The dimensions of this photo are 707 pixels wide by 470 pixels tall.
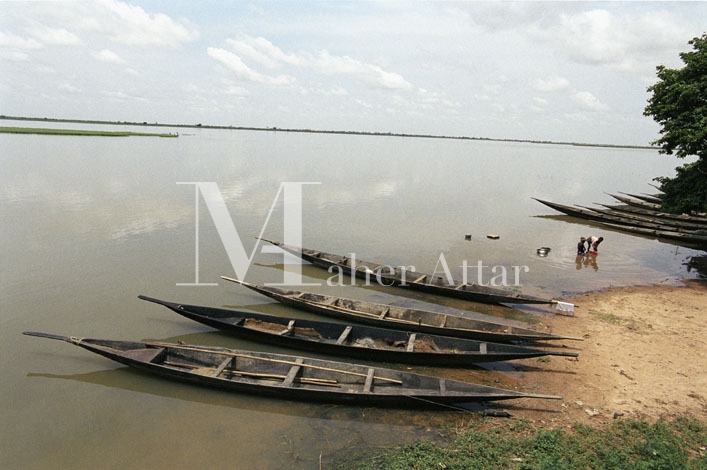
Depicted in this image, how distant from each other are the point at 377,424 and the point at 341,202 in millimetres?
22343

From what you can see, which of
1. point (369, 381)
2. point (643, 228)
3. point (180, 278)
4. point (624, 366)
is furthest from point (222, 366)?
point (643, 228)

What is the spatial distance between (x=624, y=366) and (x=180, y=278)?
42.5 ft

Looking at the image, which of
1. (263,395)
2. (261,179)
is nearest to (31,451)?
(263,395)

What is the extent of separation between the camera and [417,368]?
30.2ft

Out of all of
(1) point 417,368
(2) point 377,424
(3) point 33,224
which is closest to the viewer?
(2) point 377,424

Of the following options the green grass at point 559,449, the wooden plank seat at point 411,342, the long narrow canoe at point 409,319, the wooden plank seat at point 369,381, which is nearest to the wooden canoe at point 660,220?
the long narrow canoe at point 409,319

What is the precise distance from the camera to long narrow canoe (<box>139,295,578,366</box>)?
8.91 m

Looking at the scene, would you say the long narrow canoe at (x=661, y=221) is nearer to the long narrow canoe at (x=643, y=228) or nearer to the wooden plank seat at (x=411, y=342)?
the long narrow canoe at (x=643, y=228)

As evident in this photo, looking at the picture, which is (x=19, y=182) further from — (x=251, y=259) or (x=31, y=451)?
(x=31, y=451)

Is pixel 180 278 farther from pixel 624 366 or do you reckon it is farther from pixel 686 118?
pixel 686 118

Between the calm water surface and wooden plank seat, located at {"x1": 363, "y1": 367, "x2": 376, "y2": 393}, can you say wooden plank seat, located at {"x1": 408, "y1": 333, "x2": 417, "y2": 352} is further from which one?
wooden plank seat, located at {"x1": 363, "y1": 367, "x2": 376, "y2": 393}

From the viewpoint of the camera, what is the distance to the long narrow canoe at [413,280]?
41.5 ft

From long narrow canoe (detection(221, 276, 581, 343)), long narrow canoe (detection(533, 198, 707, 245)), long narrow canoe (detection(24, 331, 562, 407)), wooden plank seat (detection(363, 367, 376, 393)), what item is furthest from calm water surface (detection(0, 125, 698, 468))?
long narrow canoe (detection(533, 198, 707, 245))

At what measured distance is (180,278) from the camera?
1418 cm
